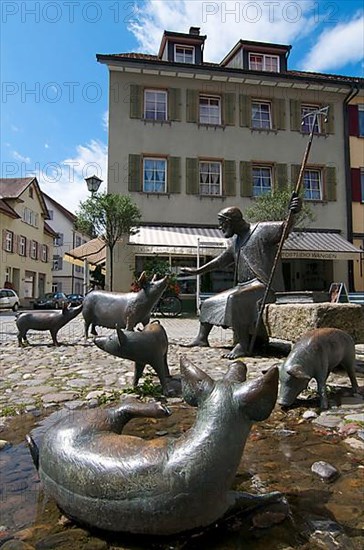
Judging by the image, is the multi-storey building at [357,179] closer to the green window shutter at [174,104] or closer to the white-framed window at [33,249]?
the green window shutter at [174,104]

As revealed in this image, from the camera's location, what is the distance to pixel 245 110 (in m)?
19.1

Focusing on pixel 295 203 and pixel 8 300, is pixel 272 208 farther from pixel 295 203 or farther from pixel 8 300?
pixel 8 300

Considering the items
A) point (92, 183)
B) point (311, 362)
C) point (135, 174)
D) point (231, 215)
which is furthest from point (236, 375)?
point (135, 174)

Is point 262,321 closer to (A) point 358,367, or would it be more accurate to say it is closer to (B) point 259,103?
(A) point 358,367

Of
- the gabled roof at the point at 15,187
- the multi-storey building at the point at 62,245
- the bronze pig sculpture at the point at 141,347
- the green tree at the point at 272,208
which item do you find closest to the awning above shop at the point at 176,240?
the green tree at the point at 272,208

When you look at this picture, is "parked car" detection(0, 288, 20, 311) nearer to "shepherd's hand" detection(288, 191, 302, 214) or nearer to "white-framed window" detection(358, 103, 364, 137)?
"white-framed window" detection(358, 103, 364, 137)

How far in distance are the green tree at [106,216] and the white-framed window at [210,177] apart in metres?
4.52

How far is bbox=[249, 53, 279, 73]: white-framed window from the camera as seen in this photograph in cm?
1995

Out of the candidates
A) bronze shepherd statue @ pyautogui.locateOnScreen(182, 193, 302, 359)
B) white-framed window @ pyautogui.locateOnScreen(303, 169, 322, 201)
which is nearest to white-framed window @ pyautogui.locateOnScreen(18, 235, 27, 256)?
white-framed window @ pyautogui.locateOnScreen(303, 169, 322, 201)

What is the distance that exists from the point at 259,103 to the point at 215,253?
8753mm

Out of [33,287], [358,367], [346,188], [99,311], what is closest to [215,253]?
[346,188]

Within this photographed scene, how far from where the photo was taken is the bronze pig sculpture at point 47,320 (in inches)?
262

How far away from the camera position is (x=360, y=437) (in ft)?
7.89

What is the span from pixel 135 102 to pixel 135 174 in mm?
3271
